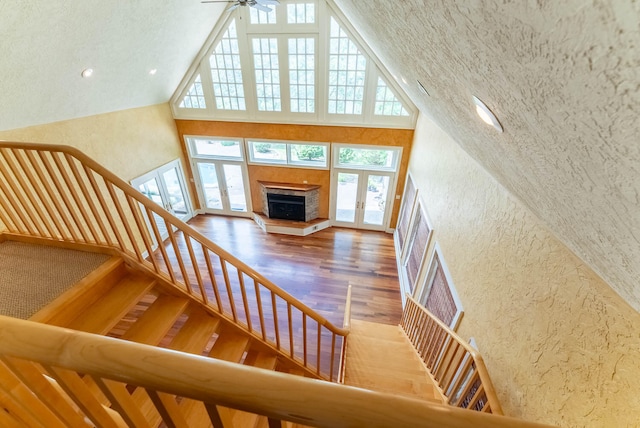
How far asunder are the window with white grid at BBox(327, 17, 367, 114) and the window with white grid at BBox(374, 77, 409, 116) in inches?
13.4

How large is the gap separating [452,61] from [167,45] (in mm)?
5208

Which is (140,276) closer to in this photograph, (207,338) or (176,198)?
(207,338)

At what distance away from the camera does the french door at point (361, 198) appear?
6.09 metres

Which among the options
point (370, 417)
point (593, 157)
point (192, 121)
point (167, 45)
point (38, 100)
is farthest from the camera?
point (192, 121)

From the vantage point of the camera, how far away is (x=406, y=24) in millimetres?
1114

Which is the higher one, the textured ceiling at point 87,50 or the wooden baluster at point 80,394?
the textured ceiling at point 87,50

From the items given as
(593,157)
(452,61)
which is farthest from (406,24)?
(593,157)

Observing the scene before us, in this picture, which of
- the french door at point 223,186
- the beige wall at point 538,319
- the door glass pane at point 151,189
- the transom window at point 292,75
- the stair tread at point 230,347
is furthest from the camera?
the french door at point 223,186

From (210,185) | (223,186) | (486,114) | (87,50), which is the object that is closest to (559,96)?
(486,114)

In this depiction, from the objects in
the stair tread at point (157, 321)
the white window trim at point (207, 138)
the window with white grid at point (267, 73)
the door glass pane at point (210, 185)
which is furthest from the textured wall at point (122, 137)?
the stair tread at point (157, 321)

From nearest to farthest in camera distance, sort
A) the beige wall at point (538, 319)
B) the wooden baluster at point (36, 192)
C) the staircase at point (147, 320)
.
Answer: the beige wall at point (538, 319) → the staircase at point (147, 320) → the wooden baluster at point (36, 192)

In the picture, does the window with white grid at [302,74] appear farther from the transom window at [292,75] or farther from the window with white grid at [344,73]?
the window with white grid at [344,73]

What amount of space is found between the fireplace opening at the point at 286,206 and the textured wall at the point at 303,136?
43cm

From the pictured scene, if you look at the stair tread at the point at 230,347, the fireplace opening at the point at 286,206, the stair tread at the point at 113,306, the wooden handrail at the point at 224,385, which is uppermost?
the wooden handrail at the point at 224,385
